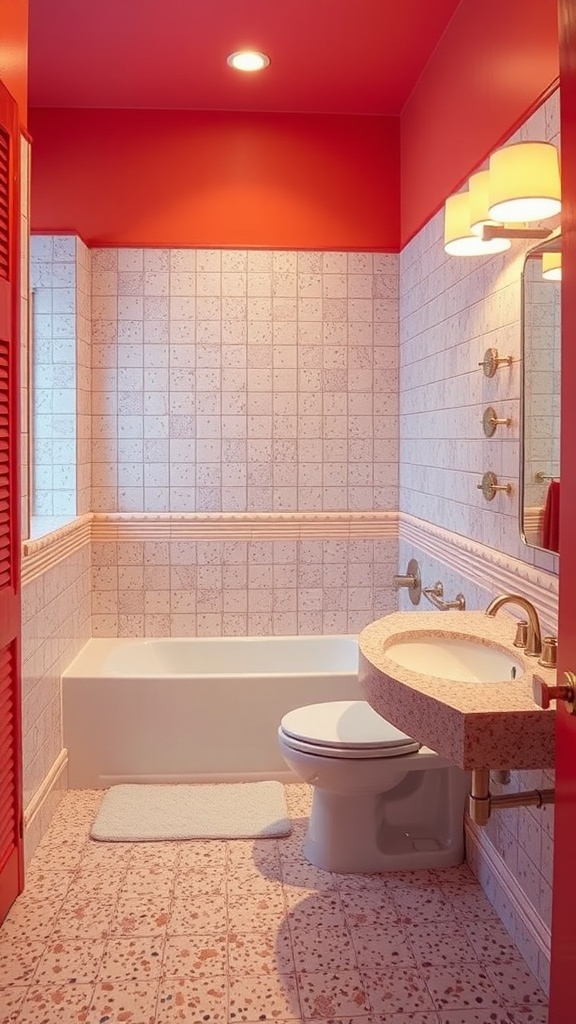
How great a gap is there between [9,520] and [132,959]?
1.14 m

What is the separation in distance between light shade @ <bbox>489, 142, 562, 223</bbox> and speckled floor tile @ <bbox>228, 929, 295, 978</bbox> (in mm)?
1863

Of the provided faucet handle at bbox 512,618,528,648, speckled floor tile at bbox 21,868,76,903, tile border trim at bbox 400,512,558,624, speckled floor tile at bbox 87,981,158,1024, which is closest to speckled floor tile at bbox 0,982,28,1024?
speckled floor tile at bbox 87,981,158,1024

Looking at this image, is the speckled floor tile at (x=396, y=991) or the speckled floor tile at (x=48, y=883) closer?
the speckled floor tile at (x=396, y=991)

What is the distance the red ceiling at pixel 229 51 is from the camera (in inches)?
111

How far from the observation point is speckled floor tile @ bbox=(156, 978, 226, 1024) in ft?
6.00

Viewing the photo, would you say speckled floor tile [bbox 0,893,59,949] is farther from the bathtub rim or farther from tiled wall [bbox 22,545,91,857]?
the bathtub rim

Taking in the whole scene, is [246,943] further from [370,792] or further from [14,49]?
[14,49]

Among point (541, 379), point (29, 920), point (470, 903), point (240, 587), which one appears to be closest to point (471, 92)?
point (541, 379)

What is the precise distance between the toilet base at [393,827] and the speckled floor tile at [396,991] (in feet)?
1.58

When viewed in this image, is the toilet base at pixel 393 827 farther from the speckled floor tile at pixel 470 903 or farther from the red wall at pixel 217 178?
the red wall at pixel 217 178

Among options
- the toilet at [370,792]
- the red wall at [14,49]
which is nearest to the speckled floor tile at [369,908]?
the toilet at [370,792]

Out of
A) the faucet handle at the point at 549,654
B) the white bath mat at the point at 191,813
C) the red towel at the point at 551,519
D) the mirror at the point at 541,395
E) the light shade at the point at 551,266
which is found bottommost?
the white bath mat at the point at 191,813

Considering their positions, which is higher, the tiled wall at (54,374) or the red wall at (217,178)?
the red wall at (217,178)

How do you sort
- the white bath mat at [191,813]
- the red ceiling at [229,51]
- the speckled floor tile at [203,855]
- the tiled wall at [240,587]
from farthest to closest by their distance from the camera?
the tiled wall at [240,587] → the red ceiling at [229,51] → the white bath mat at [191,813] → the speckled floor tile at [203,855]
